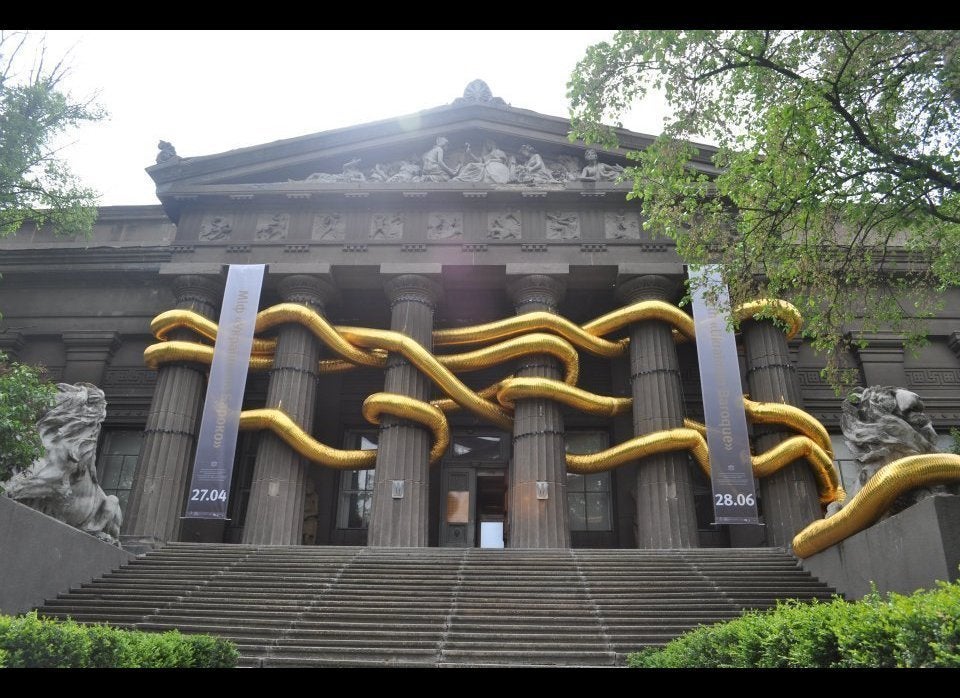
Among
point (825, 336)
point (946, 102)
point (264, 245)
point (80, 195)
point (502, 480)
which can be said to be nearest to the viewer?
point (946, 102)

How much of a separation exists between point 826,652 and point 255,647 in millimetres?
6652

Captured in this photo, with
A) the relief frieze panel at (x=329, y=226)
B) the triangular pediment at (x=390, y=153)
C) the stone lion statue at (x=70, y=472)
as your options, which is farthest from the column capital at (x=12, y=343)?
the stone lion statue at (x=70, y=472)

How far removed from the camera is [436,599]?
10195mm

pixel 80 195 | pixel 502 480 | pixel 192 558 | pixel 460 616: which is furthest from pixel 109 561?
pixel 502 480

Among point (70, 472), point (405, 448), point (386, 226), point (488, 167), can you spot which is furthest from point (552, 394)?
point (70, 472)

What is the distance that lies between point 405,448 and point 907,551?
972 cm

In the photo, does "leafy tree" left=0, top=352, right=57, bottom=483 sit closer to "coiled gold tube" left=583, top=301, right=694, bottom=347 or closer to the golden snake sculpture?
the golden snake sculpture

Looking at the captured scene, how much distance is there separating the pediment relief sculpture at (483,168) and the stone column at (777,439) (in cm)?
534

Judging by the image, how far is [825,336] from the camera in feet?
35.9

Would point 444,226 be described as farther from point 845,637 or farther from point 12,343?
point 845,637

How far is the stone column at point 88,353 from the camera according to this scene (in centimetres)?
1872

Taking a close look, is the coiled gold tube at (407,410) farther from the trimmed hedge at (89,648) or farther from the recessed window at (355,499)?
the trimmed hedge at (89,648)

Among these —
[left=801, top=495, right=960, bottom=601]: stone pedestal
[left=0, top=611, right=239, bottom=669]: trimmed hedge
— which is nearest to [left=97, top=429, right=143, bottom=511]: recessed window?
[left=0, top=611, right=239, bottom=669]: trimmed hedge

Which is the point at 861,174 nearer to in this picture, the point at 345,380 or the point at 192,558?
Result: the point at 192,558
